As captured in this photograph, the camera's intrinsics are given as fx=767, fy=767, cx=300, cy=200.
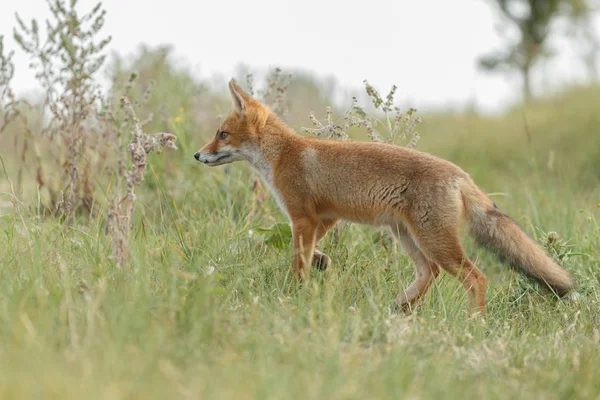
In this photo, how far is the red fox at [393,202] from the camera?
548 centimetres

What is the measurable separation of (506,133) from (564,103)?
2095mm

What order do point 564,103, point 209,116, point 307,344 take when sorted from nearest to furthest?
point 307,344, point 209,116, point 564,103

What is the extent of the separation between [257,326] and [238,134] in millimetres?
2641

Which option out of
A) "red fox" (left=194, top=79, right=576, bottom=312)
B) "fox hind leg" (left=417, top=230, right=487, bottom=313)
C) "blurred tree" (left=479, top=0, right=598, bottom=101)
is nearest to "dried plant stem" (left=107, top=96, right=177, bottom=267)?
"red fox" (left=194, top=79, right=576, bottom=312)

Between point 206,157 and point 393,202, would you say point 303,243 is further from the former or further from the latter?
point 206,157

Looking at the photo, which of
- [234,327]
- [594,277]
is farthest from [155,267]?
[594,277]

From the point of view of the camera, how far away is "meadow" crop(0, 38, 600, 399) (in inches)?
128

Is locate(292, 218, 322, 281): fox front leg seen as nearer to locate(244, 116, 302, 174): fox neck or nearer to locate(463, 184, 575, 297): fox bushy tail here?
locate(244, 116, 302, 174): fox neck

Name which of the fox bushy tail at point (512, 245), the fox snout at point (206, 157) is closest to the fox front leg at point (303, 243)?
the fox snout at point (206, 157)

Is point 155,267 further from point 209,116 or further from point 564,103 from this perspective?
point 564,103

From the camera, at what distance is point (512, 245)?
218 inches

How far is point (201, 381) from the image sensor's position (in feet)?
10.3

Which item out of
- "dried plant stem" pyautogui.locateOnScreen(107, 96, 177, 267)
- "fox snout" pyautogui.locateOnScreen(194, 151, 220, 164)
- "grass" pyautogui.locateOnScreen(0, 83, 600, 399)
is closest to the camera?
"grass" pyautogui.locateOnScreen(0, 83, 600, 399)

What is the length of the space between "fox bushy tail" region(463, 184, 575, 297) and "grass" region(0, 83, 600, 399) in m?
0.22
